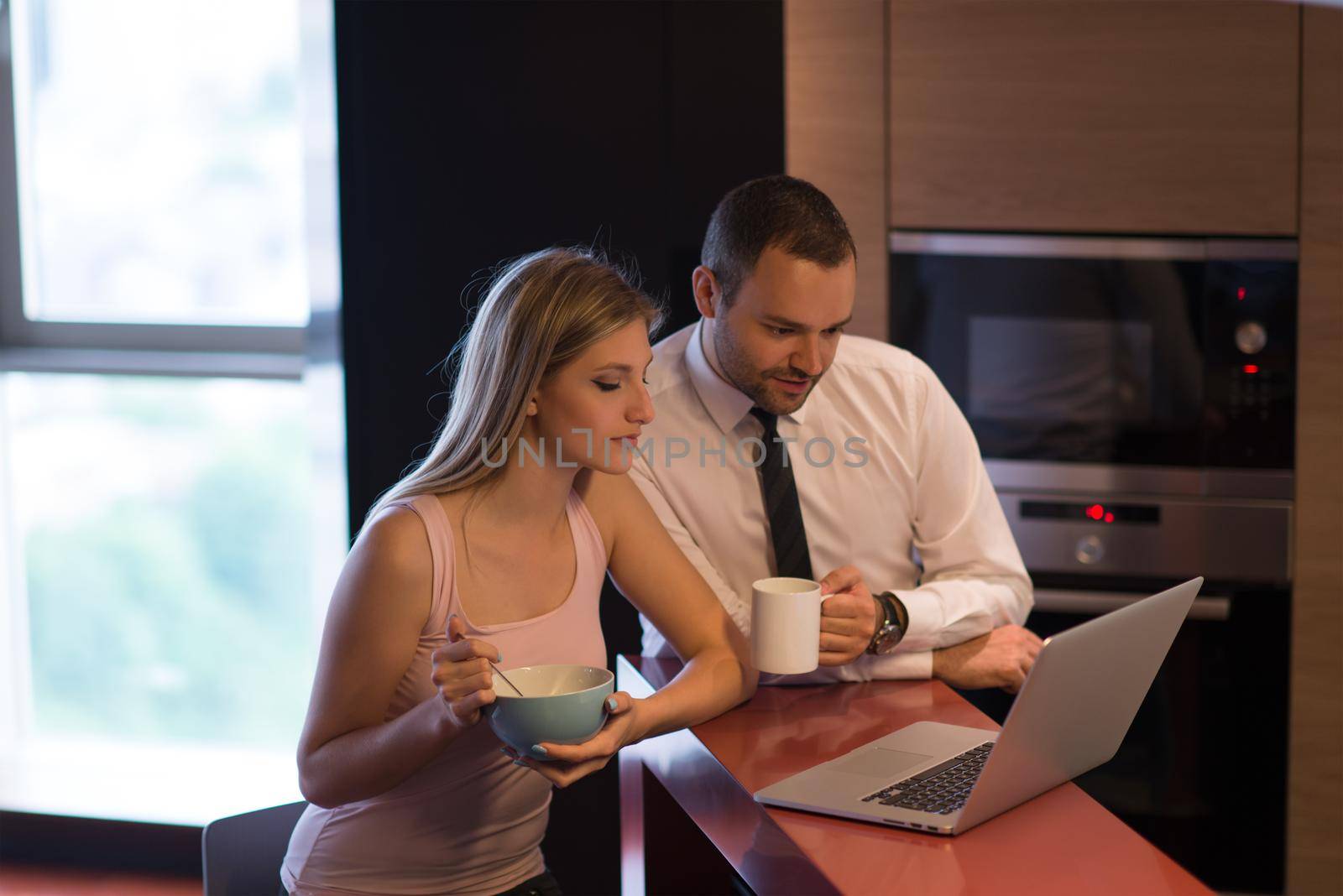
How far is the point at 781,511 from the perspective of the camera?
6.42ft

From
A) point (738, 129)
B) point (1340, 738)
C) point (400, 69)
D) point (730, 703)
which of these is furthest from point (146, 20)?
point (1340, 738)

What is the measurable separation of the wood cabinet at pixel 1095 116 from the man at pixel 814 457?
72cm

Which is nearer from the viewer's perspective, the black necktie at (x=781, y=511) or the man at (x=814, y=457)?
the man at (x=814, y=457)

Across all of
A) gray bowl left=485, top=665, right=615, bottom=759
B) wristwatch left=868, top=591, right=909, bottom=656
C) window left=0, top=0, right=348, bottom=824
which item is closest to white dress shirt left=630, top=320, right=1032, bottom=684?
wristwatch left=868, top=591, right=909, bottom=656

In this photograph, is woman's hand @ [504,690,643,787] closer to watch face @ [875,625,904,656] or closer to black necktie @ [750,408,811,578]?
watch face @ [875,625,904,656]

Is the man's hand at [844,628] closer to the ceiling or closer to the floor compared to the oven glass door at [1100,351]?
closer to the floor

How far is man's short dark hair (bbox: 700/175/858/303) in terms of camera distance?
6.00ft

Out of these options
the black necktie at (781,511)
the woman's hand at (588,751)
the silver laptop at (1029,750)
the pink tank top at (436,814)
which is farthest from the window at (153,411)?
the silver laptop at (1029,750)

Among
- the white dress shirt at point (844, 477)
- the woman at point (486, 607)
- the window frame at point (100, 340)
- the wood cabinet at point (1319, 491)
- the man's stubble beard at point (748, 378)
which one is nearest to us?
the woman at point (486, 607)

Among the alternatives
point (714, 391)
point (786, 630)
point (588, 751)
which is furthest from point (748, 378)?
point (588, 751)

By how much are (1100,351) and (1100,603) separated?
1.76 feet

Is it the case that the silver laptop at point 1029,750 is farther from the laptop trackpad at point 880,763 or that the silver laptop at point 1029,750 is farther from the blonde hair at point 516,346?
the blonde hair at point 516,346

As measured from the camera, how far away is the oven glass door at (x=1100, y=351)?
261 cm

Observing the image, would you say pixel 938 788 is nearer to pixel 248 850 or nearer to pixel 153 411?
pixel 248 850
